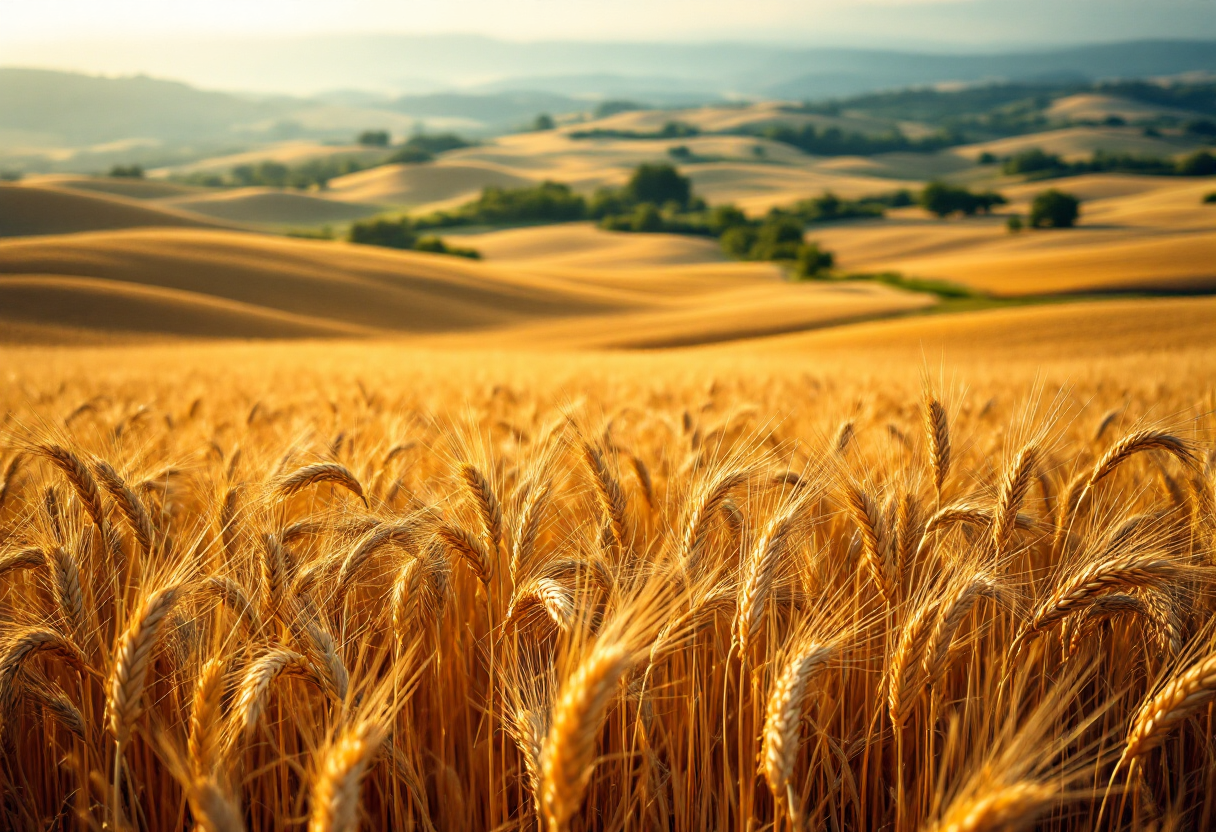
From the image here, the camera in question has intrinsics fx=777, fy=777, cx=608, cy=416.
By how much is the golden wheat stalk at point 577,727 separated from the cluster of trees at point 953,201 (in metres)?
98.6

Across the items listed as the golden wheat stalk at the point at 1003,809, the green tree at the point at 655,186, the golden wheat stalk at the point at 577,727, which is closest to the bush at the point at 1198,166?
the green tree at the point at 655,186

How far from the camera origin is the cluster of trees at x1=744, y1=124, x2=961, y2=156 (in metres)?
160

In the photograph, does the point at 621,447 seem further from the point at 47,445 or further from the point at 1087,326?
the point at 1087,326

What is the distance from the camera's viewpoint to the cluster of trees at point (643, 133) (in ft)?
586

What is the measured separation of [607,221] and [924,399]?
92.3 meters

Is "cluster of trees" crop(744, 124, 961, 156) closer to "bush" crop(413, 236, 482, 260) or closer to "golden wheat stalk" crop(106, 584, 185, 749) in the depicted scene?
"bush" crop(413, 236, 482, 260)

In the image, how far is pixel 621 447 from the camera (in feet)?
13.1

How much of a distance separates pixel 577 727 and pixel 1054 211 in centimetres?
8756

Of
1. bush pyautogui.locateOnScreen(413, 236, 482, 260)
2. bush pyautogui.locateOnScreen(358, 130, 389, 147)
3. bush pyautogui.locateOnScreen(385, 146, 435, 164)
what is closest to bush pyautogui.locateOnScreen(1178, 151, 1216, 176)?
bush pyautogui.locateOnScreen(413, 236, 482, 260)

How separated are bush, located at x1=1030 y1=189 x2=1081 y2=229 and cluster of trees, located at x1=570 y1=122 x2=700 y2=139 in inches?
4397

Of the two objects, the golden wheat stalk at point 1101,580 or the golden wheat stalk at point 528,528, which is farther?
the golden wheat stalk at point 528,528

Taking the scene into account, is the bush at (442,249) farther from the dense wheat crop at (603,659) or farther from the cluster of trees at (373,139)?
the cluster of trees at (373,139)

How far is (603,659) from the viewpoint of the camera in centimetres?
110

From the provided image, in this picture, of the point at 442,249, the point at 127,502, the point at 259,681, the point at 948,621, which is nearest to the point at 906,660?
the point at 948,621
